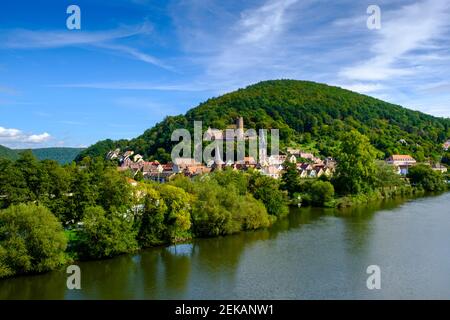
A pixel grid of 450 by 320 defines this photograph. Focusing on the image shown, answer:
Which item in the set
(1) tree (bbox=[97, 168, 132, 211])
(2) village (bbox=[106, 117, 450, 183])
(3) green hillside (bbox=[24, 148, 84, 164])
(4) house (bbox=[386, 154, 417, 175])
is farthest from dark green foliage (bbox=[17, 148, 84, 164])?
(1) tree (bbox=[97, 168, 132, 211])

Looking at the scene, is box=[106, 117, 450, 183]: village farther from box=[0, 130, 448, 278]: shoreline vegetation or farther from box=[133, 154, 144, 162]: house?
box=[0, 130, 448, 278]: shoreline vegetation

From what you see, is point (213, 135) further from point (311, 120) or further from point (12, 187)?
point (12, 187)

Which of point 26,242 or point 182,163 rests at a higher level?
point 182,163

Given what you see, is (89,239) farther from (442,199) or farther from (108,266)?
(442,199)

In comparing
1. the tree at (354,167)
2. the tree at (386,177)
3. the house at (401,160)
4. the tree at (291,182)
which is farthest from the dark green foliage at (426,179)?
the tree at (291,182)

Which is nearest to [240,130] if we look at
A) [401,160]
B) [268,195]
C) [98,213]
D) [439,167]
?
[401,160]
